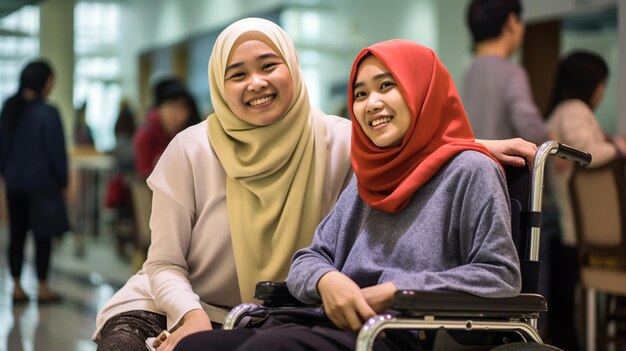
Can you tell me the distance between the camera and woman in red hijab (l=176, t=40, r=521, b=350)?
1.71 metres

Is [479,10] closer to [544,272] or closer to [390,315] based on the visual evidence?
[544,272]

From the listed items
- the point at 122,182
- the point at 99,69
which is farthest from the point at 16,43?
the point at 122,182

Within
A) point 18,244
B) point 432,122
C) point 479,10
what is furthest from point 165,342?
point 18,244

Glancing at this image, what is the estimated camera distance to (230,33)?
2254 mm

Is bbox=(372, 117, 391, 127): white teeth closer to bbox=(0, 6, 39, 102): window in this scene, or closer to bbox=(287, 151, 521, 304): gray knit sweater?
bbox=(287, 151, 521, 304): gray knit sweater

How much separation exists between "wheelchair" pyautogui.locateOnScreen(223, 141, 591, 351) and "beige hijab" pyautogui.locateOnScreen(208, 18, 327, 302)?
7.6 inches

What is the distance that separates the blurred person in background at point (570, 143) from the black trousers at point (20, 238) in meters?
3.43

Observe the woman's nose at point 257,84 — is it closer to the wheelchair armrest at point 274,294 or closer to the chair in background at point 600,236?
the wheelchair armrest at point 274,294

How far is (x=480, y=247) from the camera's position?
5.66ft

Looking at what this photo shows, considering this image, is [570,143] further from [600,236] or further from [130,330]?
[130,330]

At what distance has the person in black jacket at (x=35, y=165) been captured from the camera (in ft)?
19.7

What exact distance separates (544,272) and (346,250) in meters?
2.59

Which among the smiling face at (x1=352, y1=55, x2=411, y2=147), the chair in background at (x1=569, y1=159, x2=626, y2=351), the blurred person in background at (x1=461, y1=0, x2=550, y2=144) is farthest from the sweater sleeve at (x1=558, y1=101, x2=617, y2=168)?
the smiling face at (x1=352, y1=55, x2=411, y2=147)

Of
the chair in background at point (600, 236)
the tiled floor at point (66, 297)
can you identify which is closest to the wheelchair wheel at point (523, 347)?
the chair in background at point (600, 236)
